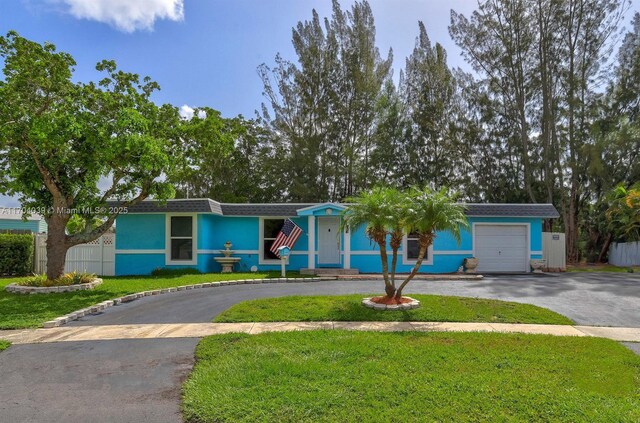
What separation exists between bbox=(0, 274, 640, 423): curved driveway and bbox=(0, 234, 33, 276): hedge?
742cm

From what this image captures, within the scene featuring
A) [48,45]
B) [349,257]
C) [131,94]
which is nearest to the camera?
[48,45]

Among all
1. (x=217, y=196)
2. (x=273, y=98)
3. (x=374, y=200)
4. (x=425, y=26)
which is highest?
(x=425, y=26)

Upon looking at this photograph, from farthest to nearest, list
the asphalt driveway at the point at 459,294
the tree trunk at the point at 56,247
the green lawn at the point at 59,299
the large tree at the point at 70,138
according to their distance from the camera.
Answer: the tree trunk at the point at 56,247 → the large tree at the point at 70,138 → the asphalt driveway at the point at 459,294 → the green lawn at the point at 59,299

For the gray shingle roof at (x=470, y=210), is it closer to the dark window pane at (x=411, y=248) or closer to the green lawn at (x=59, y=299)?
the dark window pane at (x=411, y=248)

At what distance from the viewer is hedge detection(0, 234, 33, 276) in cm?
1392

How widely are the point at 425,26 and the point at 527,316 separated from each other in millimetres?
24509

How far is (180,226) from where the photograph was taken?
605 inches

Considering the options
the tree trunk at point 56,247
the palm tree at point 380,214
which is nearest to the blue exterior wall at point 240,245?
the tree trunk at point 56,247

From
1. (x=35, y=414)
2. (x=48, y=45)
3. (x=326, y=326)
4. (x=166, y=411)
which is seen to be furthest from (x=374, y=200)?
(x=48, y=45)

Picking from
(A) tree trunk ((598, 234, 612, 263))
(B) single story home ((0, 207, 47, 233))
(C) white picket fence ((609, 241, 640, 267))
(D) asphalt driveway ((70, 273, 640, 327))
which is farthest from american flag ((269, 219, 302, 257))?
(A) tree trunk ((598, 234, 612, 263))

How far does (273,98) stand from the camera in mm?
27594

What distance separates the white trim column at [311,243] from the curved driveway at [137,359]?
13.3ft

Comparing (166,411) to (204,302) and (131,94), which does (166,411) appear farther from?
(131,94)

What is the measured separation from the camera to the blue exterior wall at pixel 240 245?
15.2m
